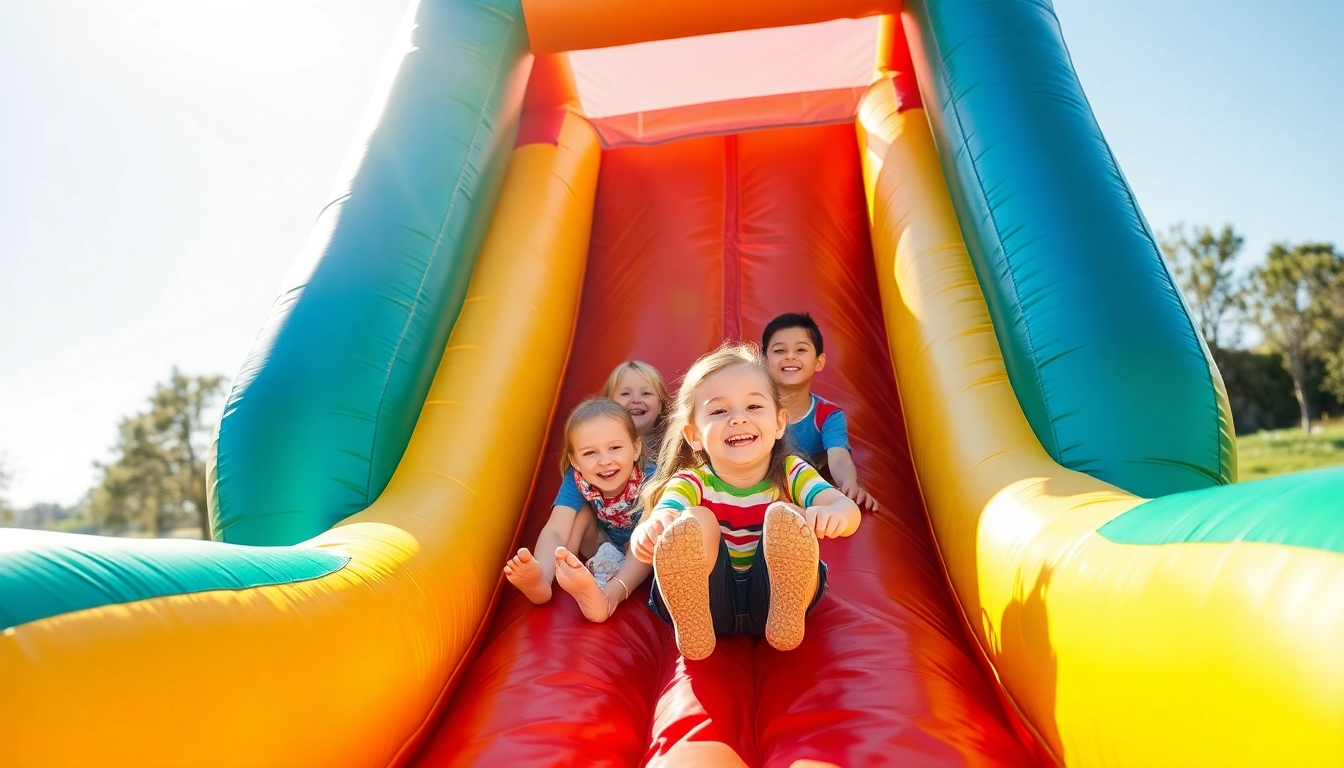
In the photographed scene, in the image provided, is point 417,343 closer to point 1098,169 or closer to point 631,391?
point 631,391

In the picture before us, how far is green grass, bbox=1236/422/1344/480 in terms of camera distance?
1362cm

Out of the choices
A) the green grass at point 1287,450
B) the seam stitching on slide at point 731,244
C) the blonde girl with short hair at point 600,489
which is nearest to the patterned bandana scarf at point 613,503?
the blonde girl with short hair at point 600,489

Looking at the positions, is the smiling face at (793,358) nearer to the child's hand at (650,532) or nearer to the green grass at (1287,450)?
the child's hand at (650,532)

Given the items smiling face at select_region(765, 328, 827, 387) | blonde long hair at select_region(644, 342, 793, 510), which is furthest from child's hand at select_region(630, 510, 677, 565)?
smiling face at select_region(765, 328, 827, 387)

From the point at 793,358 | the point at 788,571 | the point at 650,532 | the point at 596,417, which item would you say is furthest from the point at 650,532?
the point at 793,358

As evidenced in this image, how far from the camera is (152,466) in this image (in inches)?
763

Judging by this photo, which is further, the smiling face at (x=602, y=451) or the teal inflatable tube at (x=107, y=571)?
the smiling face at (x=602, y=451)

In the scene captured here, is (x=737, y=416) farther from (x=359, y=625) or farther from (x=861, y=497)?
(x=359, y=625)

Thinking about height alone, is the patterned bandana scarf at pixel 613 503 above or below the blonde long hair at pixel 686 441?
below

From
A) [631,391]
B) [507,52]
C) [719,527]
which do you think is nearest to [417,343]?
[631,391]

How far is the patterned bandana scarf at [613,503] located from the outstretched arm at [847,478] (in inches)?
20.5

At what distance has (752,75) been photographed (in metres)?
4.05

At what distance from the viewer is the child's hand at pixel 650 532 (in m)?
1.71

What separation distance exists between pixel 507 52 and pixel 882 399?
67.6 inches
